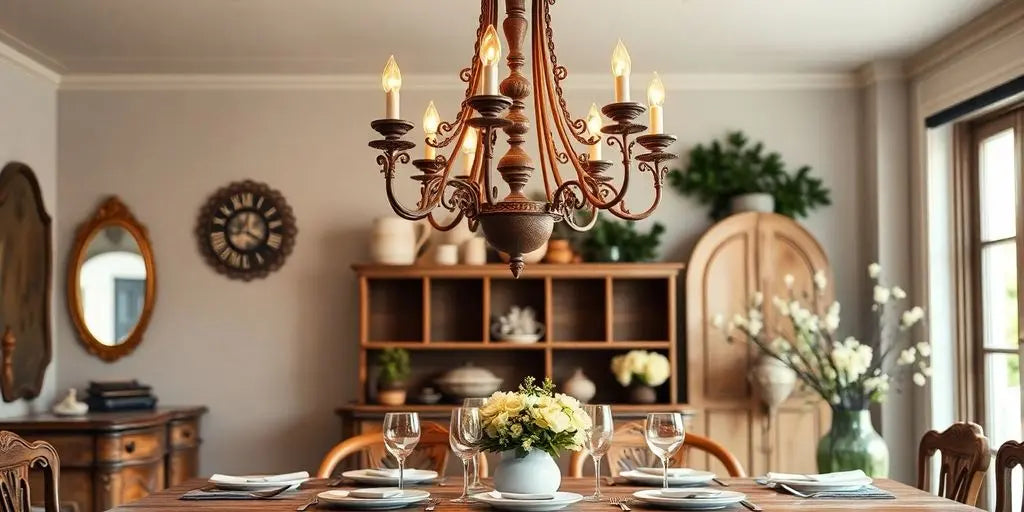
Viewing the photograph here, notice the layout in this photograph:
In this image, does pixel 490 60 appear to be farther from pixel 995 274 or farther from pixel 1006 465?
pixel 995 274

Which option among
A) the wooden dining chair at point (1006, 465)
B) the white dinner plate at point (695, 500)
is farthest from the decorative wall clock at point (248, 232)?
the wooden dining chair at point (1006, 465)

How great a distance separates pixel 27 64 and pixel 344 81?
1376 mm

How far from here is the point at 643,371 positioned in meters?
4.91

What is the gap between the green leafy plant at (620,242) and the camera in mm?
5172

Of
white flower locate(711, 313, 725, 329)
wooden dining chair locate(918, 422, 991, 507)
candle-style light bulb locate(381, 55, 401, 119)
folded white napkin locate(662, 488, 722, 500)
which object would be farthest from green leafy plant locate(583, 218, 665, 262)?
candle-style light bulb locate(381, 55, 401, 119)

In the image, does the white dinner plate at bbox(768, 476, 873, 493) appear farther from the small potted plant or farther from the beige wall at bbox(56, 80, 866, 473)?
the beige wall at bbox(56, 80, 866, 473)

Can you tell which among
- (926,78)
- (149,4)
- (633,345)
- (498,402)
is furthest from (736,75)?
(498,402)

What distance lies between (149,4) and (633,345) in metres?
2.39

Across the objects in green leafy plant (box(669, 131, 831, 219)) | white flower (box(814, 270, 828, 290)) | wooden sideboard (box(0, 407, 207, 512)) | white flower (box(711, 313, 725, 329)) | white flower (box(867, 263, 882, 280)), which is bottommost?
wooden sideboard (box(0, 407, 207, 512))

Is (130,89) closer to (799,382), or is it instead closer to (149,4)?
(149,4)

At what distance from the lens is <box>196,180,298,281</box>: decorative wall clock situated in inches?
208

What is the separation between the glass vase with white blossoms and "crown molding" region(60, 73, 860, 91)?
963 mm

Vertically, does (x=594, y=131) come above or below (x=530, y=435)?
above

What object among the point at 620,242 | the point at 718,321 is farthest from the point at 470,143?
the point at 620,242
